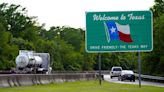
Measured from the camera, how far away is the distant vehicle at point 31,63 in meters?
56.9

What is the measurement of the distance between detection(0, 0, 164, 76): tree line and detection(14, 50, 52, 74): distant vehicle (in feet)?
40.7

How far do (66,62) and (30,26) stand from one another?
17.9 metres

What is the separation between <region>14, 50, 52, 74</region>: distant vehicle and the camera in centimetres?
5691

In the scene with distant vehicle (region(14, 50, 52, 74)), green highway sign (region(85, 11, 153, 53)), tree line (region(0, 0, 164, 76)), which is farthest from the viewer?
tree line (region(0, 0, 164, 76))

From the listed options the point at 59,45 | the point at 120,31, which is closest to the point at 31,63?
the point at 120,31

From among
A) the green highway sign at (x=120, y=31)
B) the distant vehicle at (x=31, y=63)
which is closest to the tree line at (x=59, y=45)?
the distant vehicle at (x=31, y=63)

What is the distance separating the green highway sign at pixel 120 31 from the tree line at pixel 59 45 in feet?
91.2

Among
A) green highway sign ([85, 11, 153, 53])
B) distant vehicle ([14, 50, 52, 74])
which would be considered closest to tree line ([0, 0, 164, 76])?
distant vehicle ([14, 50, 52, 74])

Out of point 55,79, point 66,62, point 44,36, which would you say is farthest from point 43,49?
point 55,79

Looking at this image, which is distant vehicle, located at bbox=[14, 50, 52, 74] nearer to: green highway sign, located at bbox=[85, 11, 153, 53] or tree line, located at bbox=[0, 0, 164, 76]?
tree line, located at bbox=[0, 0, 164, 76]

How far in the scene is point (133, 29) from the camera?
105 ft

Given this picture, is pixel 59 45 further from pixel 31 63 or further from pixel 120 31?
pixel 120 31

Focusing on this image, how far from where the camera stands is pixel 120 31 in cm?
3209

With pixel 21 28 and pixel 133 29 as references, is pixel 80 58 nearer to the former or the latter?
pixel 21 28
